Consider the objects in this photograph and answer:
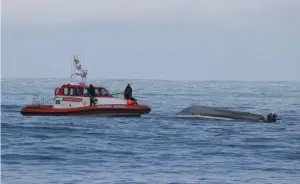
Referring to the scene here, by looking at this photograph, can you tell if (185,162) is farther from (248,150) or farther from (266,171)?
(248,150)

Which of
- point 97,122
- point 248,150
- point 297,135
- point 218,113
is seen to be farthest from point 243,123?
point 248,150

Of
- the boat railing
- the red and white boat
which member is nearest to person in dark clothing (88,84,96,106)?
the red and white boat

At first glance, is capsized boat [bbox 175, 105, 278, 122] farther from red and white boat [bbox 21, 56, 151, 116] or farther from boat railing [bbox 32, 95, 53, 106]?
boat railing [bbox 32, 95, 53, 106]

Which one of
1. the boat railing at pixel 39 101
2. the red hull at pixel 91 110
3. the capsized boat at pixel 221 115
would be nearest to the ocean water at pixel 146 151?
the red hull at pixel 91 110

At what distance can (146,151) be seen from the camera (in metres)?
36.2

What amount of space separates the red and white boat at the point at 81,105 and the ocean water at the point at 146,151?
23.0 inches

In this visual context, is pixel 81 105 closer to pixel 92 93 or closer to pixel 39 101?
pixel 92 93

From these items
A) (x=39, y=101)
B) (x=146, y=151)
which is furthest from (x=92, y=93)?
(x=146, y=151)

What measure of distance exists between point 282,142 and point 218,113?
14854mm

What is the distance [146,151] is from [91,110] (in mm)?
16591

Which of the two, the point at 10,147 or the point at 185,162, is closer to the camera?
the point at 185,162

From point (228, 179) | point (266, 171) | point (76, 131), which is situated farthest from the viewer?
point (76, 131)

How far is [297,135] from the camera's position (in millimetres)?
45531

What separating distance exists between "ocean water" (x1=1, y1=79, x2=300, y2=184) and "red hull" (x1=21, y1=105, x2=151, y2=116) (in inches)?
19.3
